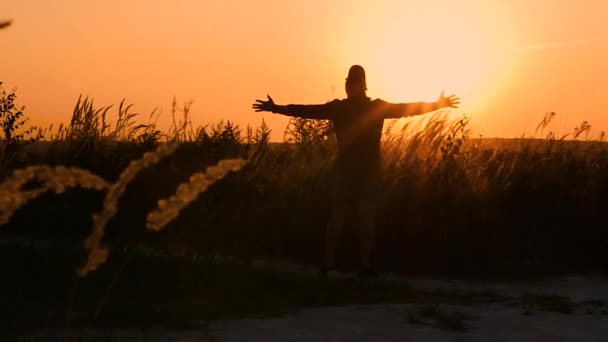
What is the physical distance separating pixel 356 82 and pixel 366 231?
1.49 meters

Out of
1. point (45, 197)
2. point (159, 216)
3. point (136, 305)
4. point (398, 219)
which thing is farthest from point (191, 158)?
point (159, 216)

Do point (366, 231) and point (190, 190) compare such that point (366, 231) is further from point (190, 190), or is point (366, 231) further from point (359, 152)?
point (190, 190)

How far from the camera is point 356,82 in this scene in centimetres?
879

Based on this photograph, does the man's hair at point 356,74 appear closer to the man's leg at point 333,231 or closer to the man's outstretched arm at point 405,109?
the man's outstretched arm at point 405,109

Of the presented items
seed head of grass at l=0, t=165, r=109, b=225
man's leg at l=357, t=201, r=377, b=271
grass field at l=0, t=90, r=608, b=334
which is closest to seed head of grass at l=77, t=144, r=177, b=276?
Result: seed head of grass at l=0, t=165, r=109, b=225

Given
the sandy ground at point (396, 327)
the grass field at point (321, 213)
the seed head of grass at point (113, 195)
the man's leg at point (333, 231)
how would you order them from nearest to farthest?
the seed head of grass at point (113, 195) < the sandy ground at point (396, 327) < the grass field at point (321, 213) < the man's leg at point (333, 231)

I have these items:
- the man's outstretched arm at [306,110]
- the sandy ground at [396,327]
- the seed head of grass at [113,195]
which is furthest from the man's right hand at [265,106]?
the seed head of grass at [113,195]

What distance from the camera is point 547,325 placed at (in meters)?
6.30

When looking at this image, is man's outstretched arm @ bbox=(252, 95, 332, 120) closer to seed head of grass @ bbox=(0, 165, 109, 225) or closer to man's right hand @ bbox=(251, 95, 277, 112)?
man's right hand @ bbox=(251, 95, 277, 112)

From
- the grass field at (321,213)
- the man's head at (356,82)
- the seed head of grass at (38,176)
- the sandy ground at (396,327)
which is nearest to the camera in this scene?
the seed head of grass at (38,176)

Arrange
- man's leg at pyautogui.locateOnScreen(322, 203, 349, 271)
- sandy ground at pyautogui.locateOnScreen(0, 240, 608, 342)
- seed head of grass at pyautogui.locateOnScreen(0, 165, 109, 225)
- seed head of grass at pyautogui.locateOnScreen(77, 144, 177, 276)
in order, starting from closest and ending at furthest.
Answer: seed head of grass at pyautogui.locateOnScreen(0, 165, 109, 225) < seed head of grass at pyautogui.locateOnScreen(77, 144, 177, 276) < sandy ground at pyautogui.locateOnScreen(0, 240, 608, 342) < man's leg at pyautogui.locateOnScreen(322, 203, 349, 271)

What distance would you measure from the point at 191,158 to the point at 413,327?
226 inches

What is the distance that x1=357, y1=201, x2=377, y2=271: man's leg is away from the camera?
A: 8500 mm

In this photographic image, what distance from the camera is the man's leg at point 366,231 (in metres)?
8.50
